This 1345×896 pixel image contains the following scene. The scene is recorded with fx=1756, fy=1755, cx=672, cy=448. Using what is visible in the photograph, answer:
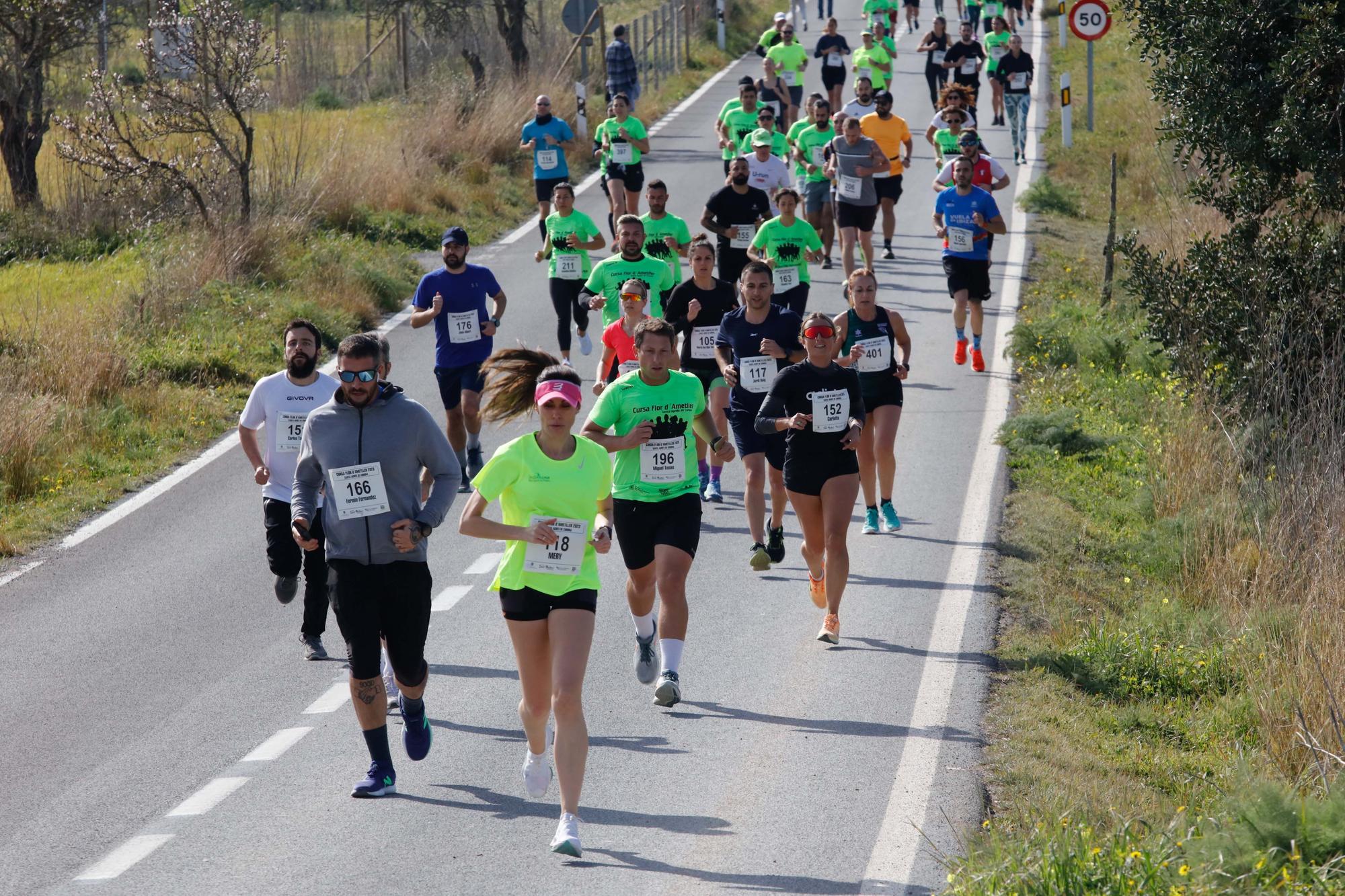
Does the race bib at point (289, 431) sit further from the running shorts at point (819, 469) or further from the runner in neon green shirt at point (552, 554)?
the running shorts at point (819, 469)

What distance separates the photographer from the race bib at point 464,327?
41.4 ft

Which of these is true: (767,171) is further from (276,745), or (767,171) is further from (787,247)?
(276,745)

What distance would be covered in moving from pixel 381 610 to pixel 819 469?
9.84 ft

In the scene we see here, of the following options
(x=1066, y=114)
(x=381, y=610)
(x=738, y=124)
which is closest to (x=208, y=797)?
(x=381, y=610)

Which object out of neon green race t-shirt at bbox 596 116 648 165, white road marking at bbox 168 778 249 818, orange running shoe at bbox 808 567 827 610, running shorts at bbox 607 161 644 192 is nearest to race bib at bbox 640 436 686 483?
orange running shoe at bbox 808 567 827 610

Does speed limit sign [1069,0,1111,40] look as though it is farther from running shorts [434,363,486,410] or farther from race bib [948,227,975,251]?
running shorts [434,363,486,410]

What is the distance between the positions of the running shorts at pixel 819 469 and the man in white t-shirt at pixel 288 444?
261 cm

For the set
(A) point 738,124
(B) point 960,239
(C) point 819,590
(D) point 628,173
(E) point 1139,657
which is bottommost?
(E) point 1139,657

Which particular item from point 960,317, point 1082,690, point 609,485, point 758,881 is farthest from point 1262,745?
point 960,317

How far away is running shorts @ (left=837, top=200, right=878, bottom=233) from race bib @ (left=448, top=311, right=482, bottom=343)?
7.20m

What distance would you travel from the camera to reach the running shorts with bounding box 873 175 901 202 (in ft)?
66.5

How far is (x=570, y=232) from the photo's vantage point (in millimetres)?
15141

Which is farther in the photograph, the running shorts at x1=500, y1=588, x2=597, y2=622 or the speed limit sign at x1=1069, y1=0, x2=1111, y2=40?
the speed limit sign at x1=1069, y1=0, x2=1111, y2=40

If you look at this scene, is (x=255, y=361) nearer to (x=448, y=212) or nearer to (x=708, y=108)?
(x=448, y=212)
